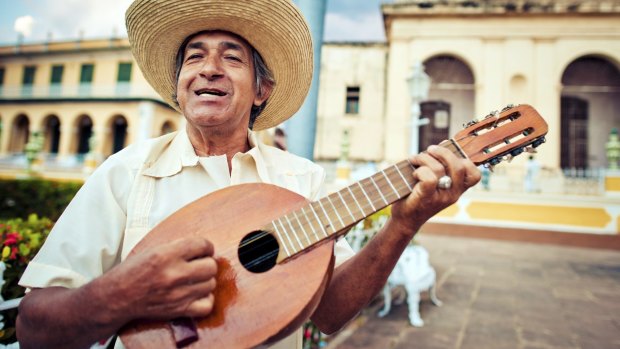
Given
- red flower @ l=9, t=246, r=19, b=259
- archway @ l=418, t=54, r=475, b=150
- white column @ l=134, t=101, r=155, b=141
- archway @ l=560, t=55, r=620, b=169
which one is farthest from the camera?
white column @ l=134, t=101, r=155, b=141

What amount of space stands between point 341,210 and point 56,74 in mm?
33354

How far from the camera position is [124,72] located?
82.8 feet

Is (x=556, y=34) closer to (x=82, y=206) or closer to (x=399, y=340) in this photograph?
(x=399, y=340)

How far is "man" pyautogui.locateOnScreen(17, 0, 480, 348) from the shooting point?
90cm

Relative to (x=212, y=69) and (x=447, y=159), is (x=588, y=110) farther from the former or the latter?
(x=212, y=69)

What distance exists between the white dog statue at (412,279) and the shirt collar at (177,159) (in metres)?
3.02

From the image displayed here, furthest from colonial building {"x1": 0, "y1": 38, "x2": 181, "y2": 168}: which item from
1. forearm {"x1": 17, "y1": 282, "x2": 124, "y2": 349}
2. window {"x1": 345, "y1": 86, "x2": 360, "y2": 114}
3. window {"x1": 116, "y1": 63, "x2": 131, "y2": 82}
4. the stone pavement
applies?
forearm {"x1": 17, "y1": 282, "x2": 124, "y2": 349}

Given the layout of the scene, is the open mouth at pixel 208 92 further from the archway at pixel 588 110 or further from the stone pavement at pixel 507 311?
the archway at pixel 588 110

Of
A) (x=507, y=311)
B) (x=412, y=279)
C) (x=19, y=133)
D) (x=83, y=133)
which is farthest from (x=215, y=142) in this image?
(x=19, y=133)

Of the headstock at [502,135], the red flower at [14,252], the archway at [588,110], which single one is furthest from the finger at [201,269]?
the archway at [588,110]

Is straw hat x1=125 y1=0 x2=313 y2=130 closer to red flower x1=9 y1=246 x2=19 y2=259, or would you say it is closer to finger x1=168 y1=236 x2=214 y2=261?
finger x1=168 y1=236 x2=214 y2=261

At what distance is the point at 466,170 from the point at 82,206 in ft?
3.89

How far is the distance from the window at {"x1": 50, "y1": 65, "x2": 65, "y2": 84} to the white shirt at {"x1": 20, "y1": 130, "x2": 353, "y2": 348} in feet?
106

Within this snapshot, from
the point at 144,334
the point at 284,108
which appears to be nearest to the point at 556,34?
the point at 284,108
